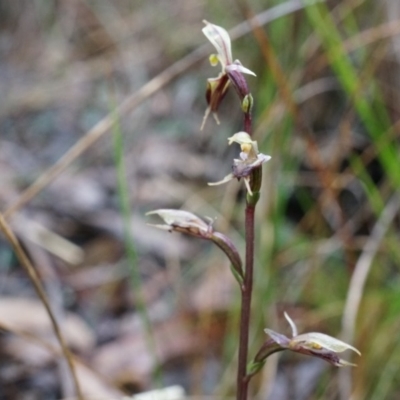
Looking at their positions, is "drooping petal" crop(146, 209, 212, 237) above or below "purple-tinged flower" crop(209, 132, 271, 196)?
below

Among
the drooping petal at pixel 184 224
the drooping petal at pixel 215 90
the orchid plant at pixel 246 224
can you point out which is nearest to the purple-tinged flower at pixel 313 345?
the orchid plant at pixel 246 224

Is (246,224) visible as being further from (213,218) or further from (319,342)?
(213,218)

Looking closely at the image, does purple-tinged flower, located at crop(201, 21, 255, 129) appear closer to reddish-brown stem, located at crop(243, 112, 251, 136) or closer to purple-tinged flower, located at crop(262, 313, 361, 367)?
reddish-brown stem, located at crop(243, 112, 251, 136)

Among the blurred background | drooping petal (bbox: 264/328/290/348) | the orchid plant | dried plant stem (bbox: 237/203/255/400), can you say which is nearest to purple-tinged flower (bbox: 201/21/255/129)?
the orchid plant

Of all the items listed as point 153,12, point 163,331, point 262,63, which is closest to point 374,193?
point 163,331

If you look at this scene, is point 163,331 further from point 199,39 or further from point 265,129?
point 199,39

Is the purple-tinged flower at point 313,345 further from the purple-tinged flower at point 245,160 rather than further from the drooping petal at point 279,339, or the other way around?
the purple-tinged flower at point 245,160
